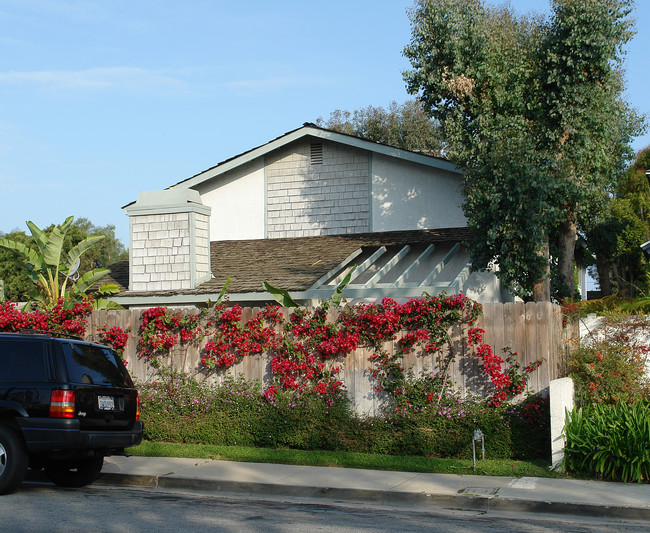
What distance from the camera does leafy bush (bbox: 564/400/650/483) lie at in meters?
9.97

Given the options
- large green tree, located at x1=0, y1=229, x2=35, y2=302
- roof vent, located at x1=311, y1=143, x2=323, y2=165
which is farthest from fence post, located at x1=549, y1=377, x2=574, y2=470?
large green tree, located at x1=0, y1=229, x2=35, y2=302

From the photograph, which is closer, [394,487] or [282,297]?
[394,487]

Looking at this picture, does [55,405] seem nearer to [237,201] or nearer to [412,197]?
[412,197]

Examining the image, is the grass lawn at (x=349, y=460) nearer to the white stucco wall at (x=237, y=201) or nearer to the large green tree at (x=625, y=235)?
the white stucco wall at (x=237, y=201)

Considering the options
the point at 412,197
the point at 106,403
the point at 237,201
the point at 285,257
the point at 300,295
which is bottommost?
the point at 106,403

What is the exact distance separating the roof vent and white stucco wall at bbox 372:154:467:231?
1518 mm

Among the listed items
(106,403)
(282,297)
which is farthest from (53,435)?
(282,297)

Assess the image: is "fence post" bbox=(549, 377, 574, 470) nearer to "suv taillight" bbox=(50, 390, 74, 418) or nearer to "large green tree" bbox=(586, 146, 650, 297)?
"suv taillight" bbox=(50, 390, 74, 418)

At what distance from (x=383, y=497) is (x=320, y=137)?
12490 mm

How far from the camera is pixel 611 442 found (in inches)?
400

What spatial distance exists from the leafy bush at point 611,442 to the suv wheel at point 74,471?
21.2ft

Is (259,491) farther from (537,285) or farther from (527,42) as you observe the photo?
(527,42)

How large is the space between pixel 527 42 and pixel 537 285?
6.29 m

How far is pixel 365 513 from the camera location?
8.90 meters
